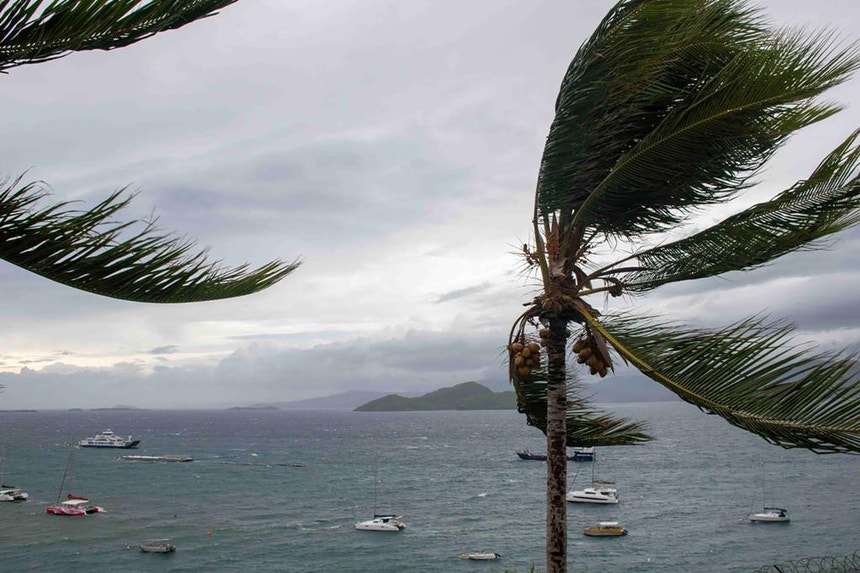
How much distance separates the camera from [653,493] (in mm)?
85938

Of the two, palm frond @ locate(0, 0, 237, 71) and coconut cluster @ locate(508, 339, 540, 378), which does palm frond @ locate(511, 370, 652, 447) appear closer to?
coconut cluster @ locate(508, 339, 540, 378)

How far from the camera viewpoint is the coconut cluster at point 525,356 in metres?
7.67

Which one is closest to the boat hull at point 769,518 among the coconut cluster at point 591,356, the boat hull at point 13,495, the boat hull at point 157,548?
the boat hull at point 157,548

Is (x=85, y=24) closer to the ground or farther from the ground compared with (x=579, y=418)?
farther from the ground

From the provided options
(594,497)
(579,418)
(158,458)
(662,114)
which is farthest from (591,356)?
(158,458)

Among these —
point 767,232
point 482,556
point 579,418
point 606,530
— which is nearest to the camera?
point 767,232

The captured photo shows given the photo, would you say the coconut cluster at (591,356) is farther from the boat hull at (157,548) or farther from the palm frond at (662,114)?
the boat hull at (157,548)

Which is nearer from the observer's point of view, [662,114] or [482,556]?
[662,114]

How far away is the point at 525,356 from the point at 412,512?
7096cm

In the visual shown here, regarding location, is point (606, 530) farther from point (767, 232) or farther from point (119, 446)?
point (119, 446)

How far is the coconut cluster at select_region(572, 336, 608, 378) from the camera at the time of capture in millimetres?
7391

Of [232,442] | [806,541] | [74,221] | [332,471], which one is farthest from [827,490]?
[232,442]

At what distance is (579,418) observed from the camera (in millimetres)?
8688

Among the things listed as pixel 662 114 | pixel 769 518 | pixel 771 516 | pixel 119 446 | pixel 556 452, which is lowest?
pixel 119 446
